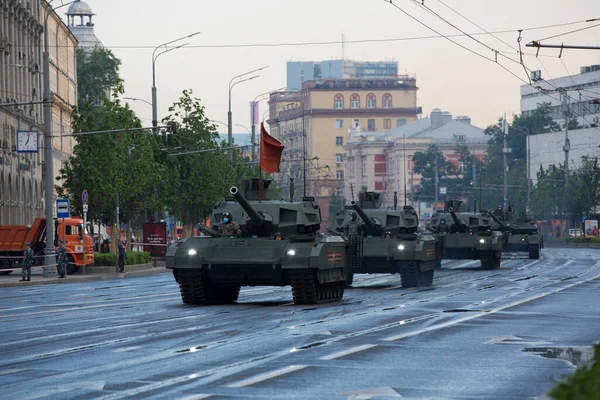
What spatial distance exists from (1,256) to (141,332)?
33995mm

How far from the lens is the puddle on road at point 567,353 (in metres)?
14.4

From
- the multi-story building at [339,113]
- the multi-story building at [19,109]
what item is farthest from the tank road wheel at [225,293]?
the multi-story building at [339,113]

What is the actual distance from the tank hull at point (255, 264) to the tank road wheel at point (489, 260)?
74.0ft

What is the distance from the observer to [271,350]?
50.6 ft

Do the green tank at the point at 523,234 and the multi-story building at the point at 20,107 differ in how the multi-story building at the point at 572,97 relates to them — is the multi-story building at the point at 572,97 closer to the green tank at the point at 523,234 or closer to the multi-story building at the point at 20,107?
the green tank at the point at 523,234

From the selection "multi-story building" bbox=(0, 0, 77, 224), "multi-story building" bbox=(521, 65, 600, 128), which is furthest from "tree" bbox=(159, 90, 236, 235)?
"multi-story building" bbox=(521, 65, 600, 128)

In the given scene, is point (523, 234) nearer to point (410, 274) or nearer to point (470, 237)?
point (470, 237)

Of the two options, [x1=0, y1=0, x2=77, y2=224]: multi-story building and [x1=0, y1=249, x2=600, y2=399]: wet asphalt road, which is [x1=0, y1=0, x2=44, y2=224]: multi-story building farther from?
[x1=0, y1=249, x2=600, y2=399]: wet asphalt road

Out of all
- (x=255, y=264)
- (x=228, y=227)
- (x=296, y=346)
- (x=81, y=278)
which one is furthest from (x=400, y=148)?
(x=296, y=346)

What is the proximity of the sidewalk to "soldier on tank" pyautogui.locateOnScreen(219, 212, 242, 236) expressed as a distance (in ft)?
49.6

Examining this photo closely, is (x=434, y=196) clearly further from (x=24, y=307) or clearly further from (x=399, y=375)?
(x=399, y=375)

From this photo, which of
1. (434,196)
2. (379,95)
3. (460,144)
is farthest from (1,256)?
(379,95)

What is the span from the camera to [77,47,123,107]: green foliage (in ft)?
359

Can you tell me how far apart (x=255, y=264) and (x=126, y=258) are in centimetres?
2857
